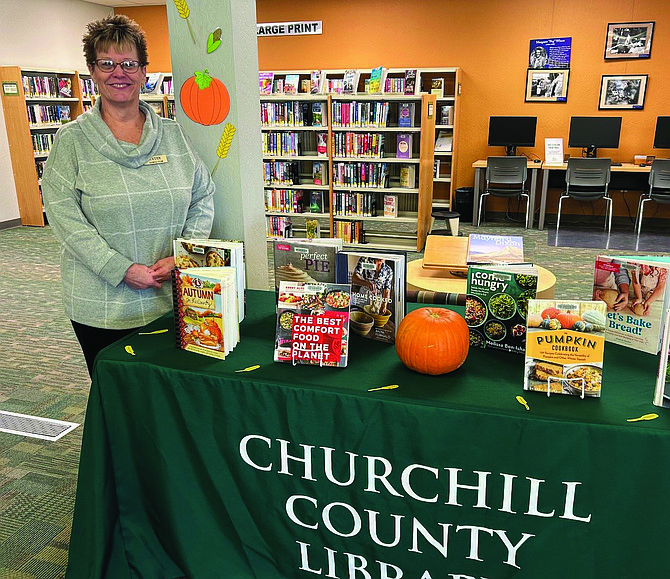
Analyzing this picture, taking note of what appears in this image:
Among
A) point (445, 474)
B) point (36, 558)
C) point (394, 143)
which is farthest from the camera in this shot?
point (394, 143)

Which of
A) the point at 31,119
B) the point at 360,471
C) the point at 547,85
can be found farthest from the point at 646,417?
the point at 31,119

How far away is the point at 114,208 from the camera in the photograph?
201 cm

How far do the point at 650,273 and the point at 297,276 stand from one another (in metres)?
1.03

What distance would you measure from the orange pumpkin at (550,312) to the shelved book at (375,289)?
429mm

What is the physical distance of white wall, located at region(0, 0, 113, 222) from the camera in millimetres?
8258

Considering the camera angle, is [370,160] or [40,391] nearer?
[40,391]

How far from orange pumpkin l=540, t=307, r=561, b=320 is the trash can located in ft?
24.0

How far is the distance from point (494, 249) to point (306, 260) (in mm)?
1469

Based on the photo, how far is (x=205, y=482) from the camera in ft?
5.82

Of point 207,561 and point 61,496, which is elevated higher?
point 207,561

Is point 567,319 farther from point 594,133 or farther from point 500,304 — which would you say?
point 594,133

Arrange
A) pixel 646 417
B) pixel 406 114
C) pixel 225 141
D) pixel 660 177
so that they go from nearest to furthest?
pixel 646 417 < pixel 225 141 < pixel 406 114 < pixel 660 177

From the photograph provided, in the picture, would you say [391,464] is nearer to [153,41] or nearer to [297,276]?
[297,276]

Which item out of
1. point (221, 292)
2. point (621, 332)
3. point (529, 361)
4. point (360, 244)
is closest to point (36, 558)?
point (221, 292)
